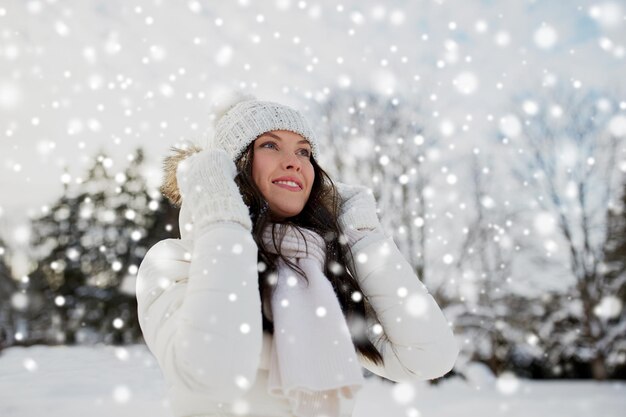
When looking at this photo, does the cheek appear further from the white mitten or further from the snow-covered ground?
the snow-covered ground

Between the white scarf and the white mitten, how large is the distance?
287 millimetres

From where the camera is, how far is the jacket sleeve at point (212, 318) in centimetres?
127

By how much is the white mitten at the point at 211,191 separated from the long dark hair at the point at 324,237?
185 millimetres

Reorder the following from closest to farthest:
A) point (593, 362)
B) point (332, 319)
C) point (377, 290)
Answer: point (332, 319) < point (377, 290) < point (593, 362)

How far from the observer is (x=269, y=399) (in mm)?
1527

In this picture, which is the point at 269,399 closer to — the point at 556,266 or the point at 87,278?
the point at 556,266

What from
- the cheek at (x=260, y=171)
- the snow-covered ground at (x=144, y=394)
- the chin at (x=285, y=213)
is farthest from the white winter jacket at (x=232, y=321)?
the snow-covered ground at (x=144, y=394)

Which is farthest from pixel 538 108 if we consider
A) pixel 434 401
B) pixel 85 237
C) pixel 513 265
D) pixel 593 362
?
pixel 85 237

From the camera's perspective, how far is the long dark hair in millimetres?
1805

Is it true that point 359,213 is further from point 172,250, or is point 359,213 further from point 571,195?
point 571,195

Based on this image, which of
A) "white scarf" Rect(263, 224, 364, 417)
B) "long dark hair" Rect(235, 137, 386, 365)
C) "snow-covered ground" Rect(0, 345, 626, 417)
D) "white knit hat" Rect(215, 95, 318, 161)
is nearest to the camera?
"white scarf" Rect(263, 224, 364, 417)

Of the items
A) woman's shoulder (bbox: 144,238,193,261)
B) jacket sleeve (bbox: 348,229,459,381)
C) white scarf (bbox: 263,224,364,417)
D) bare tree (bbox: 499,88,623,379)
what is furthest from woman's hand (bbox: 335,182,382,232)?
bare tree (bbox: 499,88,623,379)

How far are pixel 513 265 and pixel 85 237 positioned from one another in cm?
1383

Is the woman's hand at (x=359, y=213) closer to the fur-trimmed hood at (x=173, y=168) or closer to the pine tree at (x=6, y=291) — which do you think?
the fur-trimmed hood at (x=173, y=168)
